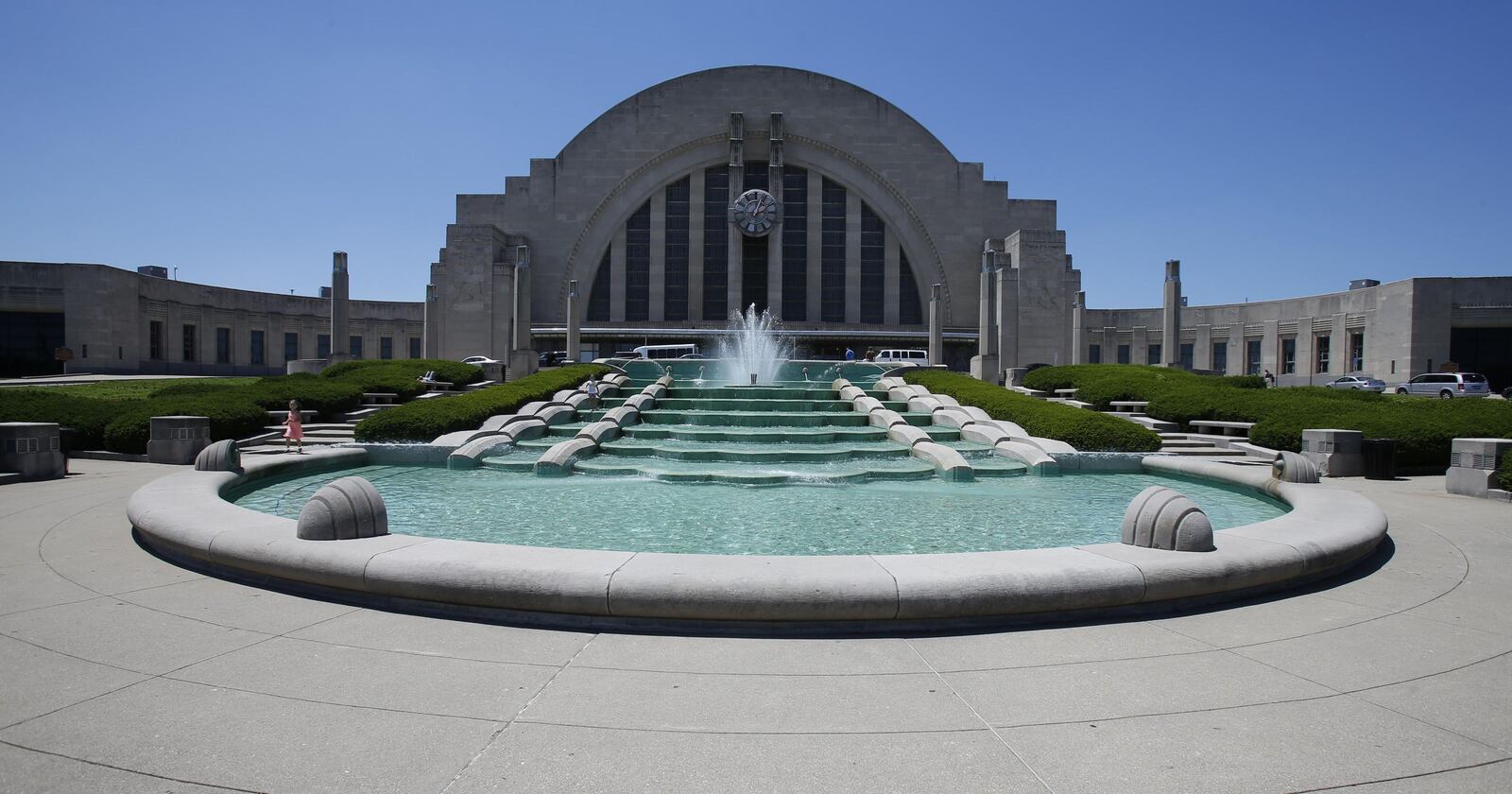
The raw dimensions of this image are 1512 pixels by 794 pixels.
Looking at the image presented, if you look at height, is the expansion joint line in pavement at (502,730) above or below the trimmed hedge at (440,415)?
below

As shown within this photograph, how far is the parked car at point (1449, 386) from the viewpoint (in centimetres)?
3633

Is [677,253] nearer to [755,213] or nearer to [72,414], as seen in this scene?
[755,213]

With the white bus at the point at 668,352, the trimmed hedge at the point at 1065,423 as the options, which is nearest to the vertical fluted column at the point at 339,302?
the white bus at the point at 668,352

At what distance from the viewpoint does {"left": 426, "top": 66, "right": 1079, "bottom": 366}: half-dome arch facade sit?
158ft

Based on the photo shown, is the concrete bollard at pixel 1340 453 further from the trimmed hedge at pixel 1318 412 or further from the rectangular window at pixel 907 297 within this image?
the rectangular window at pixel 907 297

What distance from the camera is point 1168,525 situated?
621cm

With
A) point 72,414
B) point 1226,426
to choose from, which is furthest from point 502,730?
point 1226,426

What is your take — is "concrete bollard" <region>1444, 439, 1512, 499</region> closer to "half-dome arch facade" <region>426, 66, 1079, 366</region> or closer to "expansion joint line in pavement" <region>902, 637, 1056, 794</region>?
"expansion joint line in pavement" <region>902, 637, 1056, 794</region>

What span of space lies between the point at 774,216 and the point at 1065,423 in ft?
109

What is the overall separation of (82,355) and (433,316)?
61.8 ft

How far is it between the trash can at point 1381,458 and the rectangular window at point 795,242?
3633cm

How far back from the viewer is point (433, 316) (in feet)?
145

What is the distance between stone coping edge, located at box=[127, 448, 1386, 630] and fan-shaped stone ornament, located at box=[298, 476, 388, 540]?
143 mm

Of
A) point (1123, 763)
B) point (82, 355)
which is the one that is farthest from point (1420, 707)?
point (82, 355)
